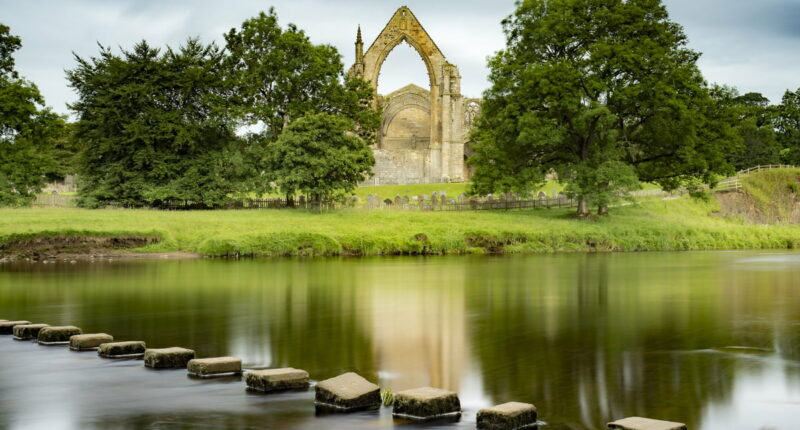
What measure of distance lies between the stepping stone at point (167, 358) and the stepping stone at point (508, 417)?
4.49 m

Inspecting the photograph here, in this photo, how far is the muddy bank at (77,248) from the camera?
31.8 metres

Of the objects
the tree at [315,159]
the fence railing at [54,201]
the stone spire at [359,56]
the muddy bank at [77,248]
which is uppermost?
the stone spire at [359,56]

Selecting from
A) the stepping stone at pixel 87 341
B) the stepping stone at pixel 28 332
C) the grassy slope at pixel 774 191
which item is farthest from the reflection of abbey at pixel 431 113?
the stepping stone at pixel 87 341

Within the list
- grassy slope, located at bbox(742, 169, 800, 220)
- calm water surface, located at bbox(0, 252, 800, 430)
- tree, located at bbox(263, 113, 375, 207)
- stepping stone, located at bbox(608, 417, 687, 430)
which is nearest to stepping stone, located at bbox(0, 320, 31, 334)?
calm water surface, located at bbox(0, 252, 800, 430)

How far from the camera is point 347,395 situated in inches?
310

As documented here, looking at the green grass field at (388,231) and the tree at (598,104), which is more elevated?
the tree at (598,104)

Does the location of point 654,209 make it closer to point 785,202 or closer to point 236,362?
point 785,202

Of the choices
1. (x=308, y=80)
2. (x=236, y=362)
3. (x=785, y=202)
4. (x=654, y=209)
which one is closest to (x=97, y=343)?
(x=236, y=362)

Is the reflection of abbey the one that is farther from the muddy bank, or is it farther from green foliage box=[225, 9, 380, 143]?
the muddy bank

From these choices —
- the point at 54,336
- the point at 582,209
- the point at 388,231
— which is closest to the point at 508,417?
the point at 54,336

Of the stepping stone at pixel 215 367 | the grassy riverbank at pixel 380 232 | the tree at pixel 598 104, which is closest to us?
the stepping stone at pixel 215 367

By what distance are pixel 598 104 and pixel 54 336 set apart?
34077mm

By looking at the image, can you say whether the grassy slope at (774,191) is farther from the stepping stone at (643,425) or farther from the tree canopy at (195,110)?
the stepping stone at (643,425)

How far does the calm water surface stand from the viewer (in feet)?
26.0
